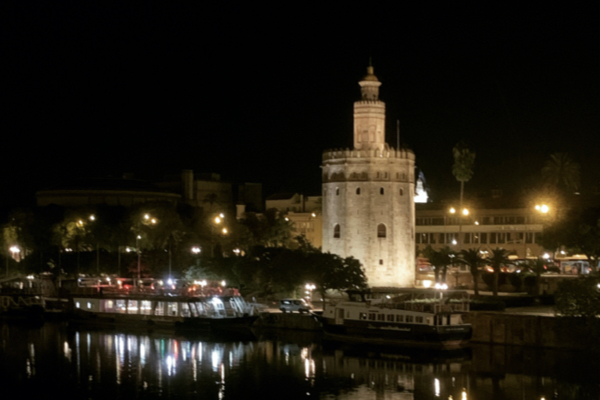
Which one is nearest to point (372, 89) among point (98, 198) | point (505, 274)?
point (505, 274)

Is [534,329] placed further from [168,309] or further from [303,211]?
[303,211]

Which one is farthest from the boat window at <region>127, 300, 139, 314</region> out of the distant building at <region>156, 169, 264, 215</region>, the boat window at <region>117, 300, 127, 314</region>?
the distant building at <region>156, 169, 264, 215</region>

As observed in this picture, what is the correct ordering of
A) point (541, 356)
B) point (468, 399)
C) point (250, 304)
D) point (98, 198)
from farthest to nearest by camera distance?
point (98, 198), point (250, 304), point (541, 356), point (468, 399)

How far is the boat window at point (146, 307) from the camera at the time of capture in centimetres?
6988

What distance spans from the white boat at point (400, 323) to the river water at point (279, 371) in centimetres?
97

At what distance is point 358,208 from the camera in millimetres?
79188

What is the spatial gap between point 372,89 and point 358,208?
8.49 meters

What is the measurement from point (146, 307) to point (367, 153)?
1952 centimetres

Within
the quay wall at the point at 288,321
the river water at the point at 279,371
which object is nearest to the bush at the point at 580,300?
the river water at the point at 279,371

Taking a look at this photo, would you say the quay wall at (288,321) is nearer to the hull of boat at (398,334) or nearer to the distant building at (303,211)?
the hull of boat at (398,334)

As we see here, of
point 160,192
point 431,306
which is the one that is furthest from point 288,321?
point 160,192

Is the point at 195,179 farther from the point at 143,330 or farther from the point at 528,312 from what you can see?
the point at 528,312

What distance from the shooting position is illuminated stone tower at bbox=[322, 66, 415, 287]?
7894 cm

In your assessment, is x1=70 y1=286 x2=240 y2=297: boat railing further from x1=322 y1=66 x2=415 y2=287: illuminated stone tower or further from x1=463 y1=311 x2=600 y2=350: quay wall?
x1=463 y1=311 x2=600 y2=350: quay wall
